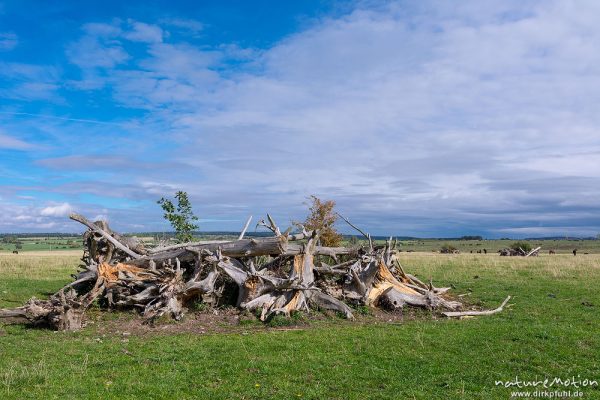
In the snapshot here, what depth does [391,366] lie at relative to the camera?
9617 mm

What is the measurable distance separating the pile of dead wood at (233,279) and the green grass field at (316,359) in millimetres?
964

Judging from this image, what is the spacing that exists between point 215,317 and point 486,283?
48.6ft

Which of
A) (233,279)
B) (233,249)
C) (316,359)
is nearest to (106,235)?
(233,249)

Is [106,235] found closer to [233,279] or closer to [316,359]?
[233,279]

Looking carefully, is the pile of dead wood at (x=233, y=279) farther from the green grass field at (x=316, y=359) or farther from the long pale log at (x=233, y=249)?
the green grass field at (x=316, y=359)

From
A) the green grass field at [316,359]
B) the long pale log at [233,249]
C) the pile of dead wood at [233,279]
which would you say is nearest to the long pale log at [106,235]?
the pile of dead wood at [233,279]

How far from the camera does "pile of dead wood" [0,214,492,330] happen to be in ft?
53.0

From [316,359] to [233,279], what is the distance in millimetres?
7589

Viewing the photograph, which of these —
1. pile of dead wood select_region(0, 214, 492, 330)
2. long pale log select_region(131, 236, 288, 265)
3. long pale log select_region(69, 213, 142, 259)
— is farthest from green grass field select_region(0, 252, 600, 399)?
long pale log select_region(69, 213, 142, 259)

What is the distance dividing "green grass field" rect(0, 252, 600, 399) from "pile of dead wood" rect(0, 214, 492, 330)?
96 cm

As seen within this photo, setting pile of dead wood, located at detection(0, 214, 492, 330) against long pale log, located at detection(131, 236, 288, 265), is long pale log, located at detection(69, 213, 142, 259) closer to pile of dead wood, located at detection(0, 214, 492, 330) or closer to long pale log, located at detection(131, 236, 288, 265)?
pile of dead wood, located at detection(0, 214, 492, 330)

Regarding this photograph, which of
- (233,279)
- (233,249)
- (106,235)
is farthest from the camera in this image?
(106,235)

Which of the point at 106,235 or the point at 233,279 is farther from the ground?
the point at 106,235

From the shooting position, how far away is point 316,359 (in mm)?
10133
